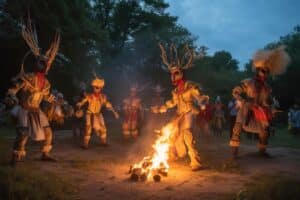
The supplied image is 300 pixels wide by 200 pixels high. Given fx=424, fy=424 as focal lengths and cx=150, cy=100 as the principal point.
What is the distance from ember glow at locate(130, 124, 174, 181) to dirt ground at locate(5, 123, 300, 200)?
16 cm

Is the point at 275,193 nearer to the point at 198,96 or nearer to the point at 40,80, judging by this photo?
the point at 198,96

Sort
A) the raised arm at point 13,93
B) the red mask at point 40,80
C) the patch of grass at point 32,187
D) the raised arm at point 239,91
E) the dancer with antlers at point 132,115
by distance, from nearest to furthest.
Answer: the patch of grass at point 32,187
the raised arm at point 13,93
the red mask at point 40,80
the raised arm at point 239,91
the dancer with antlers at point 132,115

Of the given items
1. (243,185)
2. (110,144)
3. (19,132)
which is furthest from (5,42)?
(243,185)

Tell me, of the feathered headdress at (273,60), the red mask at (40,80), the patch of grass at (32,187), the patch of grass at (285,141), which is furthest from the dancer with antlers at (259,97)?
the patch of grass at (32,187)

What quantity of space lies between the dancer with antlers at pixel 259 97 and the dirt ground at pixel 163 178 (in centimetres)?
79

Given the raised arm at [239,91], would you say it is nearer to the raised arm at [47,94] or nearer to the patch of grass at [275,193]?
the patch of grass at [275,193]

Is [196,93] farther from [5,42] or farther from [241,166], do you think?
[5,42]

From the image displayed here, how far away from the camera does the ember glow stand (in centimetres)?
802

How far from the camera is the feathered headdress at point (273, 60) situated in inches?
430

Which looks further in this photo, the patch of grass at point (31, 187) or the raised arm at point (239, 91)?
the raised arm at point (239, 91)

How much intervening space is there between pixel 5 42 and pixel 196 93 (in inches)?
688

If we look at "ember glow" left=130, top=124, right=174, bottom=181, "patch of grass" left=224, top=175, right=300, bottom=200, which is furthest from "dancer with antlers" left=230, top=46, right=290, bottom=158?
"patch of grass" left=224, top=175, right=300, bottom=200

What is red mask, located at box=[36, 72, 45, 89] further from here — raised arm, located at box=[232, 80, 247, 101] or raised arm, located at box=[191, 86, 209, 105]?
raised arm, located at box=[232, 80, 247, 101]

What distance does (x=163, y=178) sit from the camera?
827 centimetres
